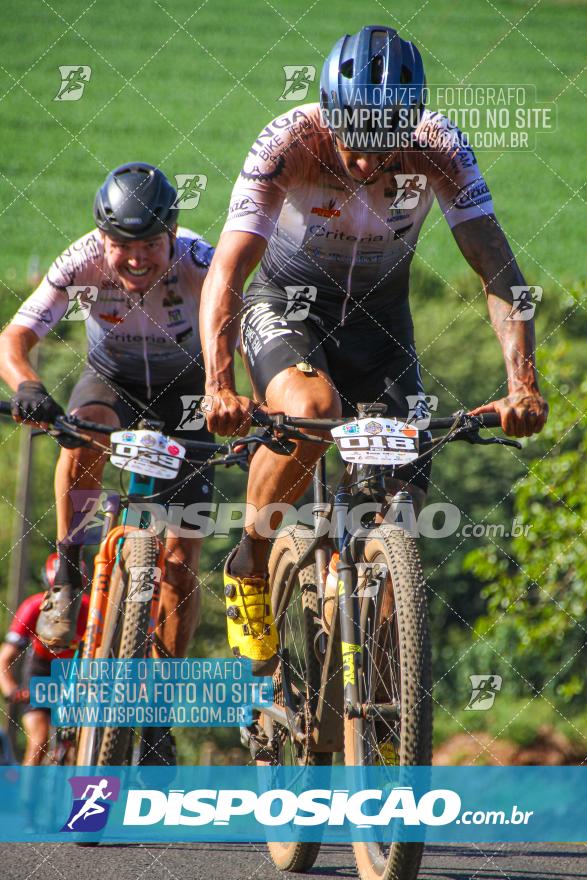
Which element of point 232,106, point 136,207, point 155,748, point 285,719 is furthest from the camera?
point 232,106

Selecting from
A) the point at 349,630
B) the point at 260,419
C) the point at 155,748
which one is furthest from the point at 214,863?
the point at 260,419

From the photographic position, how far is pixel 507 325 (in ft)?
11.4

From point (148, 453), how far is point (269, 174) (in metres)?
0.93

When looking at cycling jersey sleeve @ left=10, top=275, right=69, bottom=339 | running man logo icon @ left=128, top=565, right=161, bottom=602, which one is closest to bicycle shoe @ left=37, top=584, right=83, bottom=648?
running man logo icon @ left=128, top=565, right=161, bottom=602

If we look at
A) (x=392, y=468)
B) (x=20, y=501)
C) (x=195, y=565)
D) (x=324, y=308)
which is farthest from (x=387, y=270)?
(x=20, y=501)

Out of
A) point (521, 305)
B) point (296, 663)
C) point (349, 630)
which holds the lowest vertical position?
point (349, 630)

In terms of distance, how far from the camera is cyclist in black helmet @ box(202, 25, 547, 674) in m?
3.35

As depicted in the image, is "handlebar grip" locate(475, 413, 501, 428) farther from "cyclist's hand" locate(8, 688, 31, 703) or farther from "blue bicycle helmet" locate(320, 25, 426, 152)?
"cyclist's hand" locate(8, 688, 31, 703)

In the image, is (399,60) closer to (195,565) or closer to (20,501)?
(195,565)

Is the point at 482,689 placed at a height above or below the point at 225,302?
below

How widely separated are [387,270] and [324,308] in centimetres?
25

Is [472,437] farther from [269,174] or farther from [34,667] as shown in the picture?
[34,667]

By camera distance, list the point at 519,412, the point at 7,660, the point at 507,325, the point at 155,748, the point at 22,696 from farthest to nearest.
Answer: the point at 7,660, the point at 22,696, the point at 155,748, the point at 507,325, the point at 519,412

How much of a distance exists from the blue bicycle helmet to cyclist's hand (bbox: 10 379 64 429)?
1242 mm
